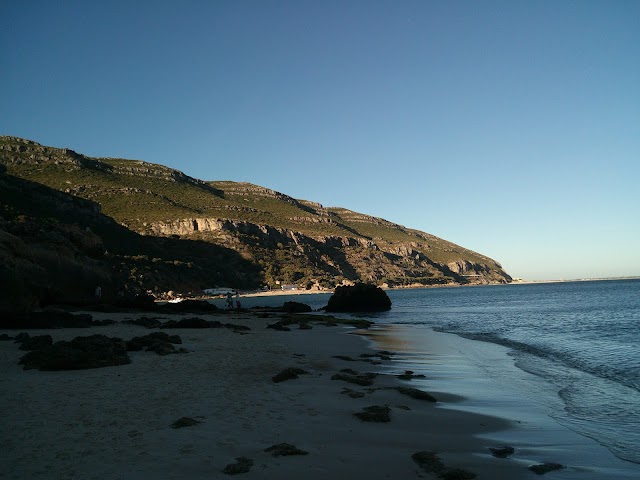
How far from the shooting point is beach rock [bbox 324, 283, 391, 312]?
6438 cm

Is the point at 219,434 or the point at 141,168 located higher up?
the point at 141,168

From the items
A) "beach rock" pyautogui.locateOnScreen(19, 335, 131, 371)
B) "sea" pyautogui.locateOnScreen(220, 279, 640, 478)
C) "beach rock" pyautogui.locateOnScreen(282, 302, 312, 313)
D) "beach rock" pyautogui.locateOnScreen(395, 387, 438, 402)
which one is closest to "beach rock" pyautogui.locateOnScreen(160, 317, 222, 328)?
"sea" pyautogui.locateOnScreen(220, 279, 640, 478)

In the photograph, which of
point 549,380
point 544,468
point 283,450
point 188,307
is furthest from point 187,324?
point 544,468

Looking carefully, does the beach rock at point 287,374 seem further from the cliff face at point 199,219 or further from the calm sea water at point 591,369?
the cliff face at point 199,219

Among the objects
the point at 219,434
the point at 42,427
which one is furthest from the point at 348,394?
the point at 42,427

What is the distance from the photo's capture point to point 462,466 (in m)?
6.96

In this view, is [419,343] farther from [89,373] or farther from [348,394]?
[89,373]

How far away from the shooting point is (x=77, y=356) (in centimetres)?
1290

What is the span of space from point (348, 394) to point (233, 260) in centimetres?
13631

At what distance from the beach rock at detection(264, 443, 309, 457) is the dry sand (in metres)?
0.14

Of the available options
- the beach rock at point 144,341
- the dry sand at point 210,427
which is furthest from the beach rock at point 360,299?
the dry sand at point 210,427

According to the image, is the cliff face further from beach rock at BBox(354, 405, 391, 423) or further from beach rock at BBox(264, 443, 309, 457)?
beach rock at BBox(264, 443, 309, 457)

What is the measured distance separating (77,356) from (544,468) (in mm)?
12406

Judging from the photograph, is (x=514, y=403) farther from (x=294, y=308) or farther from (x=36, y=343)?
(x=294, y=308)
